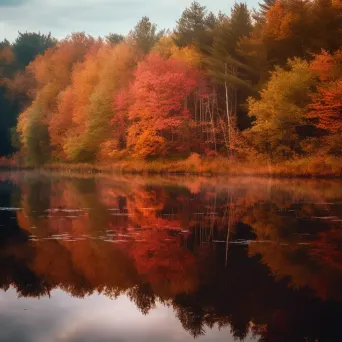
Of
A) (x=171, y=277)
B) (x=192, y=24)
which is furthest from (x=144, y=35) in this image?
(x=171, y=277)

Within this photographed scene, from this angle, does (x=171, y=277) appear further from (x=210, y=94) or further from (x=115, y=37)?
→ (x=115, y=37)

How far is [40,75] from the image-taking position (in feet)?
252

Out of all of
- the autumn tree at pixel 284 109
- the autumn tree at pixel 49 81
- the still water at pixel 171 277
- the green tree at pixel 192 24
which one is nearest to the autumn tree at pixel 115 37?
the autumn tree at pixel 49 81

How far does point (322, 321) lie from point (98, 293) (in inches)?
130

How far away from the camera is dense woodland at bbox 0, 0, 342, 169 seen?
41844 millimetres

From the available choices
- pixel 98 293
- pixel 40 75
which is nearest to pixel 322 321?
pixel 98 293

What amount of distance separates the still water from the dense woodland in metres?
25.9

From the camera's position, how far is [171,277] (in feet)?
29.3

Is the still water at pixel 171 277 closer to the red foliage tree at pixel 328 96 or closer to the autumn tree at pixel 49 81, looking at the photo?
the red foliage tree at pixel 328 96

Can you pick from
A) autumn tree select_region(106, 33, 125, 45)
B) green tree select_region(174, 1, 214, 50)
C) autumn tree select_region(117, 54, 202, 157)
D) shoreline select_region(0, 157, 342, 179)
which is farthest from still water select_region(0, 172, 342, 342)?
autumn tree select_region(106, 33, 125, 45)

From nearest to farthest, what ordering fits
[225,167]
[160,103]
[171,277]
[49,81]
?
1. [171,277]
2. [225,167]
3. [160,103]
4. [49,81]

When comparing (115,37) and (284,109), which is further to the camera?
(115,37)

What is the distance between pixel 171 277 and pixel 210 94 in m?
41.6

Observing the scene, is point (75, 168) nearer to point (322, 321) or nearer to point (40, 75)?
point (40, 75)
